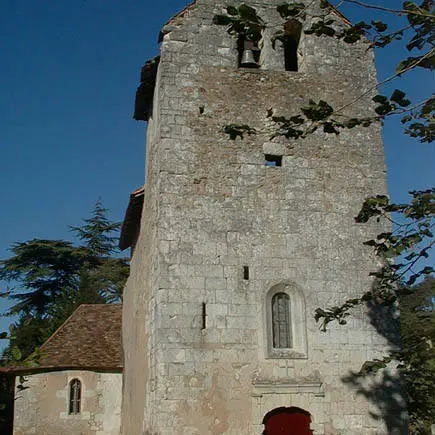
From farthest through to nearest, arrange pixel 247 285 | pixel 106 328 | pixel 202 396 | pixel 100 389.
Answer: pixel 106 328, pixel 100 389, pixel 247 285, pixel 202 396

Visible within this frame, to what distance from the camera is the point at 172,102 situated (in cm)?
1120

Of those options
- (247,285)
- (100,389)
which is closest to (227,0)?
(247,285)

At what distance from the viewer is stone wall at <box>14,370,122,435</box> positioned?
49.2 feet

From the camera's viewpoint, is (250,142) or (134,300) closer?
(250,142)

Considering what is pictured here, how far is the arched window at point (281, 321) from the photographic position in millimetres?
10305

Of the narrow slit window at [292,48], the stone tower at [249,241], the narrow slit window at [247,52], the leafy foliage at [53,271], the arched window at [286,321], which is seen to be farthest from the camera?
the leafy foliage at [53,271]

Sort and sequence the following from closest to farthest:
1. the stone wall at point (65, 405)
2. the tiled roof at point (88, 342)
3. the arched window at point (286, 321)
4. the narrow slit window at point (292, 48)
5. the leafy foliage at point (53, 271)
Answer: the arched window at point (286, 321) → the narrow slit window at point (292, 48) → the stone wall at point (65, 405) → the tiled roof at point (88, 342) → the leafy foliage at point (53, 271)

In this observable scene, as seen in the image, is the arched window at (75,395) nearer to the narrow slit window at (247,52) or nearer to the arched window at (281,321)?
the arched window at (281,321)

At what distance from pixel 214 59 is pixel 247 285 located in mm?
4429

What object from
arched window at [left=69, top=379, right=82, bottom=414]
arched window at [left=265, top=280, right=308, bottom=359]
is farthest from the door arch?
arched window at [left=69, top=379, right=82, bottom=414]

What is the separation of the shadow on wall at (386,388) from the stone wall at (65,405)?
7.35m

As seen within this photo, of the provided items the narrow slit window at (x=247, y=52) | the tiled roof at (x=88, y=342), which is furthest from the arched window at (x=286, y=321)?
the tiled roof at (x=88, y=342)

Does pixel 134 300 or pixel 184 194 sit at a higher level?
pixel 184 194

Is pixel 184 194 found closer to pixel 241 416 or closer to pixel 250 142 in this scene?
pixel 250 142
